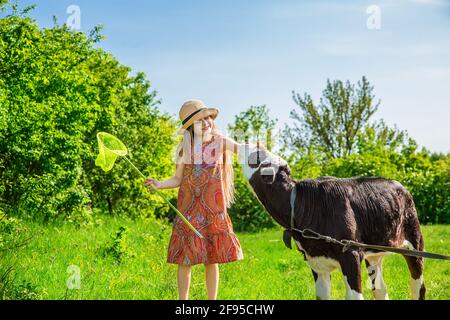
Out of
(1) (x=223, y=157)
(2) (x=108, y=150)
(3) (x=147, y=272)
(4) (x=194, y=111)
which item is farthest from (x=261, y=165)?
(3) (x=147, y=272)

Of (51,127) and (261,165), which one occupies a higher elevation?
(51,127)

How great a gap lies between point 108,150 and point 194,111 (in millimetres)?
830

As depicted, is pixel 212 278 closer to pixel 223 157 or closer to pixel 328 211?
pixel 223 157

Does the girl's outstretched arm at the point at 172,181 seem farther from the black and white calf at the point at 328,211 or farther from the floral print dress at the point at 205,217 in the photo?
the black and white calf at the point at 328,211

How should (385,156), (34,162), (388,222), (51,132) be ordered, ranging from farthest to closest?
(385,156) < (34,162) < (51,132) < (388,222)

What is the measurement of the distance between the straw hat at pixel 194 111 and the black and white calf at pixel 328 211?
58cm

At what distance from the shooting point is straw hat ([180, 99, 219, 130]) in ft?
16.9

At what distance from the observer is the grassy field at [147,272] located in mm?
6754

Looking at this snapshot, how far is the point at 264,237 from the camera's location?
49.3 feet

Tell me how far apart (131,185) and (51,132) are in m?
7.73

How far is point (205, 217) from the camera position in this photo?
198 inches
